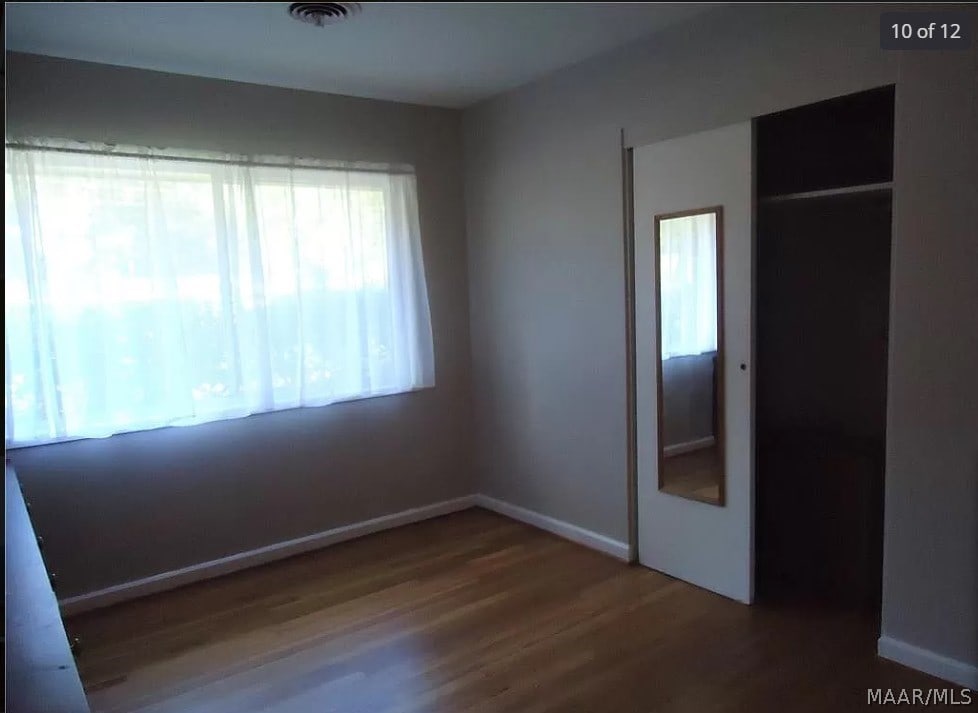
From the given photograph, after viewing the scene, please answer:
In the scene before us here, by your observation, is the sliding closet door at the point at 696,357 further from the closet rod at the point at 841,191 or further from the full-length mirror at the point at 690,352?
the closet rod at the point at 841,191

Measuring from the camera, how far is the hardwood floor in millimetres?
2568

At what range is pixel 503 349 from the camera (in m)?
4.41

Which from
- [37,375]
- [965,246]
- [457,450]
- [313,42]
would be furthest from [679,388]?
[37,375]

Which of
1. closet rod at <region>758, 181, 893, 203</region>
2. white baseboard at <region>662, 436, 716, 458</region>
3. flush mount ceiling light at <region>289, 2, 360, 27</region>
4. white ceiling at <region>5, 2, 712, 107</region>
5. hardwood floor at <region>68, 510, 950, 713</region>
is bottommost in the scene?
hardwood floor at <region>68, 510, 950, 713</region>

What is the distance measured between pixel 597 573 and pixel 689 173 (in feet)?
6.46

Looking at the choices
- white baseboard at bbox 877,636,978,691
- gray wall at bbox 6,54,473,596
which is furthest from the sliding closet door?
gray wall at bbox 6,54,473,596

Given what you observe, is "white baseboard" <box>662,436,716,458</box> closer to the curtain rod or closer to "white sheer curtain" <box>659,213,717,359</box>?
"white sheer curtain" <box>659,213,717,359</box>

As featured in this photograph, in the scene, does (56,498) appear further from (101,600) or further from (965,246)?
(965,246)

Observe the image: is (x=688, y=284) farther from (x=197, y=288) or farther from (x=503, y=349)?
(x=197, y=288)

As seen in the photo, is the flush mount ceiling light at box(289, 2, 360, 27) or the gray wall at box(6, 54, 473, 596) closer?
the flush mount ceiling light at box(289, 2, 360, 27)

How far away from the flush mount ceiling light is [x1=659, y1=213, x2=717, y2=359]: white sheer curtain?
5.36ft

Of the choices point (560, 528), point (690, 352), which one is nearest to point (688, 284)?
point (690, 352)

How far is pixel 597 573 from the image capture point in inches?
142

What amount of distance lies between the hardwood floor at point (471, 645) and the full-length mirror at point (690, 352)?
56 cm
